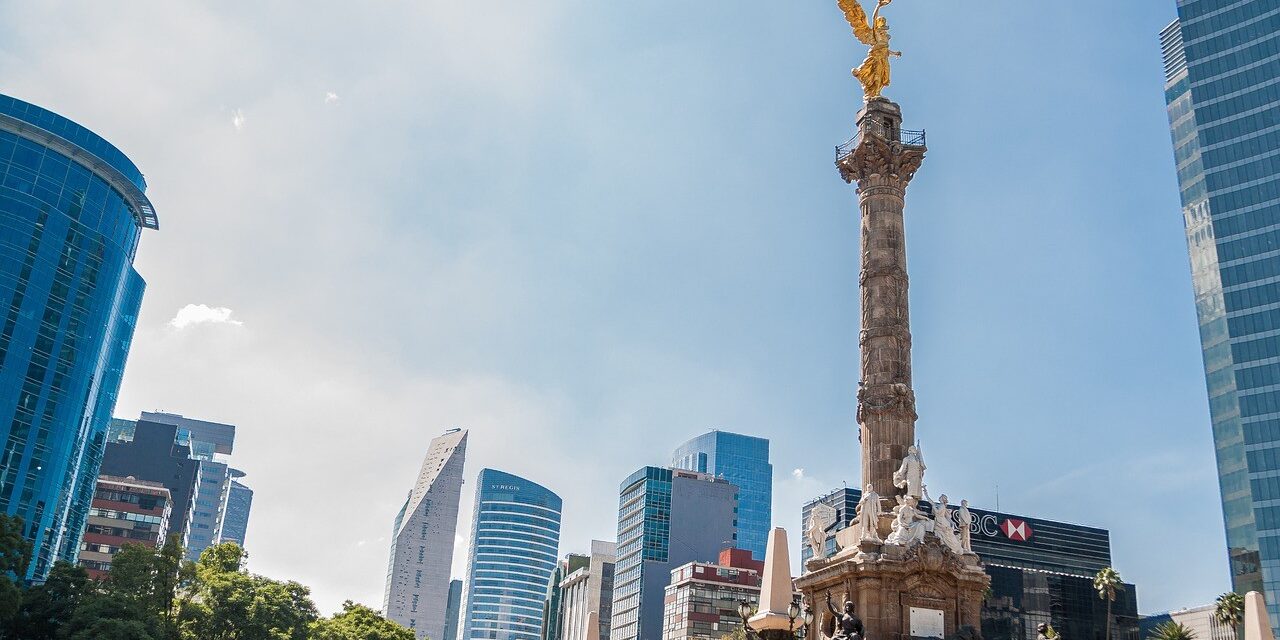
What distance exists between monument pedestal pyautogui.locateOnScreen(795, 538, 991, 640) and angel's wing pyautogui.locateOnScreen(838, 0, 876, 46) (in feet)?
67.2

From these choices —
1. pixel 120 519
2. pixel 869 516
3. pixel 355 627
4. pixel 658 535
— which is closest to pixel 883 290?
pixel 869 516

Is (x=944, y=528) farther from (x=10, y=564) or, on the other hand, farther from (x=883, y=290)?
(x=10, y=564)

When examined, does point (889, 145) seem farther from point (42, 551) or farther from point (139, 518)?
point (139, 518)

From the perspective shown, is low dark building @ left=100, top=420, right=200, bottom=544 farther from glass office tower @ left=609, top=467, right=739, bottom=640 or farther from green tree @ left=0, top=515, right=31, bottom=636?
green tree @ left=0, top=515, right=31, bottom=636

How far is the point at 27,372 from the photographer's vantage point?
87.8 meters

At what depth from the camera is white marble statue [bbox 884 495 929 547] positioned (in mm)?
30812

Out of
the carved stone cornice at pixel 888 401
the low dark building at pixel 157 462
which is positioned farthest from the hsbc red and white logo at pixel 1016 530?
the low dark building at pixel 157 462

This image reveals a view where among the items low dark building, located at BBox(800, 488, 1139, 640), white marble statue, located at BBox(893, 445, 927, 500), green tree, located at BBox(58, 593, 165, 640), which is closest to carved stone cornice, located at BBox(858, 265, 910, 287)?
white marble statue, located at BBox(893, 445, 927, 500)

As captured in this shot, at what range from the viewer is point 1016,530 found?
119750mm

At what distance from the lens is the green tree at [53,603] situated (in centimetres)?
4056

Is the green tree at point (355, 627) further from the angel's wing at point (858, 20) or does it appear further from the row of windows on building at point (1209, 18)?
the row of windows on building at point (1209, 18)

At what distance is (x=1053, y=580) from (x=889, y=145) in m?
81.2

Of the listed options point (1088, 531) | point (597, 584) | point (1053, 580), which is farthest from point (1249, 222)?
point (597, 584)

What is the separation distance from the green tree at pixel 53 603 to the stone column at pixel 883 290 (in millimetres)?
32163
